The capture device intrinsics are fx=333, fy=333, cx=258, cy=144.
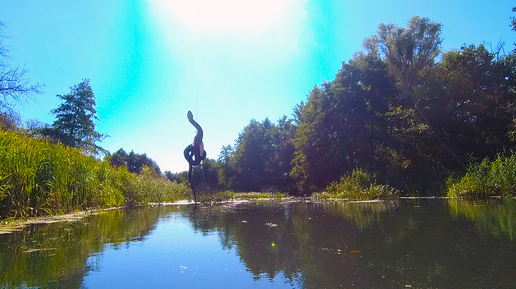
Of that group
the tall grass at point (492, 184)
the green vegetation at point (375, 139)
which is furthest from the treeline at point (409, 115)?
the tall grass at point (492, 184)

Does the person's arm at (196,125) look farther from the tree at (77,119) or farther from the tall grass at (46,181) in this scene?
the tree at (77,119)

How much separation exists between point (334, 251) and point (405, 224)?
1655mm

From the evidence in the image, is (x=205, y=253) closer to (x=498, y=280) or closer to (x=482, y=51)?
(x=498, y=280)

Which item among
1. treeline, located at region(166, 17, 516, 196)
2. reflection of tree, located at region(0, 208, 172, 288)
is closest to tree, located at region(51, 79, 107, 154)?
treeline, located at region(166, 17, 516, 196)

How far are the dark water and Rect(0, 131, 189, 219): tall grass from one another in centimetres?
122

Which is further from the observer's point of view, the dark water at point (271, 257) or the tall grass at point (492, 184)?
the tall grass at point (492, 184)

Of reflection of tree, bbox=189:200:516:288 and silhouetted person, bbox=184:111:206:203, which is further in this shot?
silhouetted person, bbox=184:111:206:203

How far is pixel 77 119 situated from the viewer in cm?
2722

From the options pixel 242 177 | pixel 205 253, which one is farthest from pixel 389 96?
pixel 205 253

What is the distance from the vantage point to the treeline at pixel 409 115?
15.5 meters

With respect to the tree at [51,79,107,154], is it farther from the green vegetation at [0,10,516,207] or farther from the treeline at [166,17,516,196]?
the treeline at [166,17,516,196]

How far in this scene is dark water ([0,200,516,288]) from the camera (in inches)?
73.7

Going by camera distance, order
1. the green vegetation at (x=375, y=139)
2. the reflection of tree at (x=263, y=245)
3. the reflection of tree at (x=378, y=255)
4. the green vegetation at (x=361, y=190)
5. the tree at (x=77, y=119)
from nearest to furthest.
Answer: the reflection of tree at (x=378, y=255)
the reflection of tree at (x=263, y=245)
the green vegetation at (x=375, y=139)
the green vegetation at (x=361, y=190)
the tree at (x=77, y=119)

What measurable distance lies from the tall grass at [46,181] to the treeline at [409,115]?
32.4 feet
